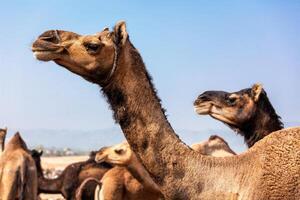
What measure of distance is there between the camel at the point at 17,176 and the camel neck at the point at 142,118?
816 cm

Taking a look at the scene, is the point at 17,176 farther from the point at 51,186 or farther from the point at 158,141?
the point at 158,141

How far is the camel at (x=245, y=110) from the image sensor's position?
8844 mm

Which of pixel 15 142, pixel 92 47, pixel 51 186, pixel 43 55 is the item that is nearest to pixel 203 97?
pixel 92 47

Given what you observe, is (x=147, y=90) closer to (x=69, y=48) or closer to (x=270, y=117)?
(x=69, y=48)

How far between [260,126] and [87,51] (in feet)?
13.6

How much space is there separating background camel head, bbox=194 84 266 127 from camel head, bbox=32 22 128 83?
3.84m

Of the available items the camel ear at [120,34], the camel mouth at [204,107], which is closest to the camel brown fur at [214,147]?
the camel mouth at [204,107]

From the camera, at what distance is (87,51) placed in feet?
16.8

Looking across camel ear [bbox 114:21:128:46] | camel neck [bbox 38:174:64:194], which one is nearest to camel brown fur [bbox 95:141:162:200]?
camel neck [bbox 38:174:64:194]

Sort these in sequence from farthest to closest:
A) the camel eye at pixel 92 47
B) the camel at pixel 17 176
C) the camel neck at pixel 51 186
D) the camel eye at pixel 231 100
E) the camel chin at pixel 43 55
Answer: the camel neck at pixel 51 186 → the camel at pixel 17 176 → the camel eye at pixel 231 100 → the camel eye at pixel 92 47 → the camel chin at pixel 43 55

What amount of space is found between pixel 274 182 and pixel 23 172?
8.61 metres

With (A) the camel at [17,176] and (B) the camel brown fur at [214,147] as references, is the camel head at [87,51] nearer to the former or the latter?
(B) the camel brown fur at [214,147]

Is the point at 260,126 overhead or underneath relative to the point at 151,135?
underneath

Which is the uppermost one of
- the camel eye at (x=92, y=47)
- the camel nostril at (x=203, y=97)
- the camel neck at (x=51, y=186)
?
the camel eye at (x=92, y=47)
